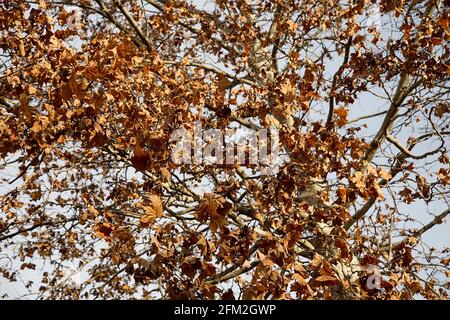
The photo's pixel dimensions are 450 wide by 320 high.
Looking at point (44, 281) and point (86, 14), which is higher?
point (86, 14)

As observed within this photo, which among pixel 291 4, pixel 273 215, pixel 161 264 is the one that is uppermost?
pixel 291 4

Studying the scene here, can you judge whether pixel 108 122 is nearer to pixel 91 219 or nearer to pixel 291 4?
pixel 91 219

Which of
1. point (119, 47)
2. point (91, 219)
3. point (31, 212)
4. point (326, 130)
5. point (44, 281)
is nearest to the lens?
point (119, 47)

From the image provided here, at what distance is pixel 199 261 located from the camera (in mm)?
3312

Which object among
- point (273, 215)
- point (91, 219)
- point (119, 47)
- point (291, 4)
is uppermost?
point (291, 4)

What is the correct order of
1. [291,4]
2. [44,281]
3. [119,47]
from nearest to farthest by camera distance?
[119,47] → [291,4] → [44,281]

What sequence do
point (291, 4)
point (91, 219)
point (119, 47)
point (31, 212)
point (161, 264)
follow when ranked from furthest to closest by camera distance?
point (291, 4), point (31, 212), point (91, 219), point (119, 47), point (161, 264)

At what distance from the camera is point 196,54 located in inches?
353

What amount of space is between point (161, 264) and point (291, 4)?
5684 millimetres

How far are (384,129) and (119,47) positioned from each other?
3.99 metres

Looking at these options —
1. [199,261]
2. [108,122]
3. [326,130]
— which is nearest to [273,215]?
[326,130]

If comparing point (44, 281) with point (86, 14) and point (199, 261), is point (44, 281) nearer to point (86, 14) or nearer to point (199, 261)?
point (86, 14)

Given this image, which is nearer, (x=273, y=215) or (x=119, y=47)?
(x=119, y=47)

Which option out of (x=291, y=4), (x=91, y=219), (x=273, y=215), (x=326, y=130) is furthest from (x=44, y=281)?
(x=291, y=4)
